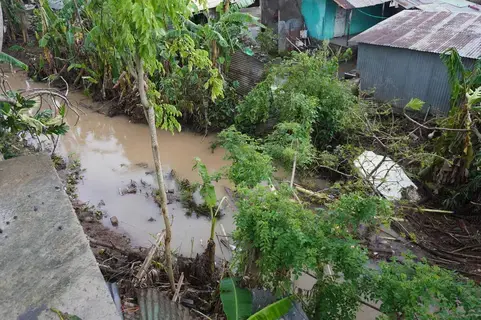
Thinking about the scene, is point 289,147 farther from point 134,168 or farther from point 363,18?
point 363,18

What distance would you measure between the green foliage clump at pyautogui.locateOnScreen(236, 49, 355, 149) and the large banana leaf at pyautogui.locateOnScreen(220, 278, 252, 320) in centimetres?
384

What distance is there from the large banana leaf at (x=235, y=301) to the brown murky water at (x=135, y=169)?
5.28ft

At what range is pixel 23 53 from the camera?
12953mm

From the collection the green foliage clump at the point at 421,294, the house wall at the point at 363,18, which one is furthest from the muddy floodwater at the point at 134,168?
the house wall at the point at 363,18

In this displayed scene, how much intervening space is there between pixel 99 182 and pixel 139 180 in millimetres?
753

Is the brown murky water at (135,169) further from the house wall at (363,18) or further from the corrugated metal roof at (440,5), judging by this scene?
the corrugated metal roof at (440,5)

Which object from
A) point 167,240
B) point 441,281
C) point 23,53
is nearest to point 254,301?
point 167,240

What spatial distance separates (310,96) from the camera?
694 centimetres

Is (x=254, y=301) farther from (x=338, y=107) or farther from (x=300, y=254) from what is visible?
(x=338, y=107)

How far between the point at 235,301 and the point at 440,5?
11.5m

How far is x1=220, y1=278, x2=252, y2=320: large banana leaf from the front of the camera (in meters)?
3.19

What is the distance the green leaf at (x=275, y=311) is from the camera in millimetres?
3068

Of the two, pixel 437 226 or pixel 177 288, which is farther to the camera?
pixel 437 226

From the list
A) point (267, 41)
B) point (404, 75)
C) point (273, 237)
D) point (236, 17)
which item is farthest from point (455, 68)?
point (267, 41)
